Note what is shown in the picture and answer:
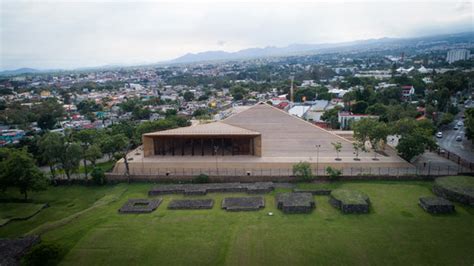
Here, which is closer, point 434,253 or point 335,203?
point 434,253

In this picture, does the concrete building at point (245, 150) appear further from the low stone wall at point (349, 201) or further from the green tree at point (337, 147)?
the low stone wall at point (349, 201)

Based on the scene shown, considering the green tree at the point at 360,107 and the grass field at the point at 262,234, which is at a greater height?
the green tree at the point at 360,107

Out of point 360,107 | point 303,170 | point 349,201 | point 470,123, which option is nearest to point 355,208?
point 349,201

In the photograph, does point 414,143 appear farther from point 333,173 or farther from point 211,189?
point 211,189

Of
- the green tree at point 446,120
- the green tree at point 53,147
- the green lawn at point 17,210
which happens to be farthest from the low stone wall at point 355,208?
the green tree at point 446,120

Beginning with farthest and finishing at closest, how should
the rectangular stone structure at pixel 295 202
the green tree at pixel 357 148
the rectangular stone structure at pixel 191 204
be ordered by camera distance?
the green tree at pixel 357 148 → the rectangular stone structure at pixel 191 204 → the rectangular stone structure at pixel 295 202

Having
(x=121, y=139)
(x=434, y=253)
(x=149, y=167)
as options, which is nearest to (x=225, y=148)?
(x=149, y=167)

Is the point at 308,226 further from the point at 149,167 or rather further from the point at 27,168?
the point at 27,168
